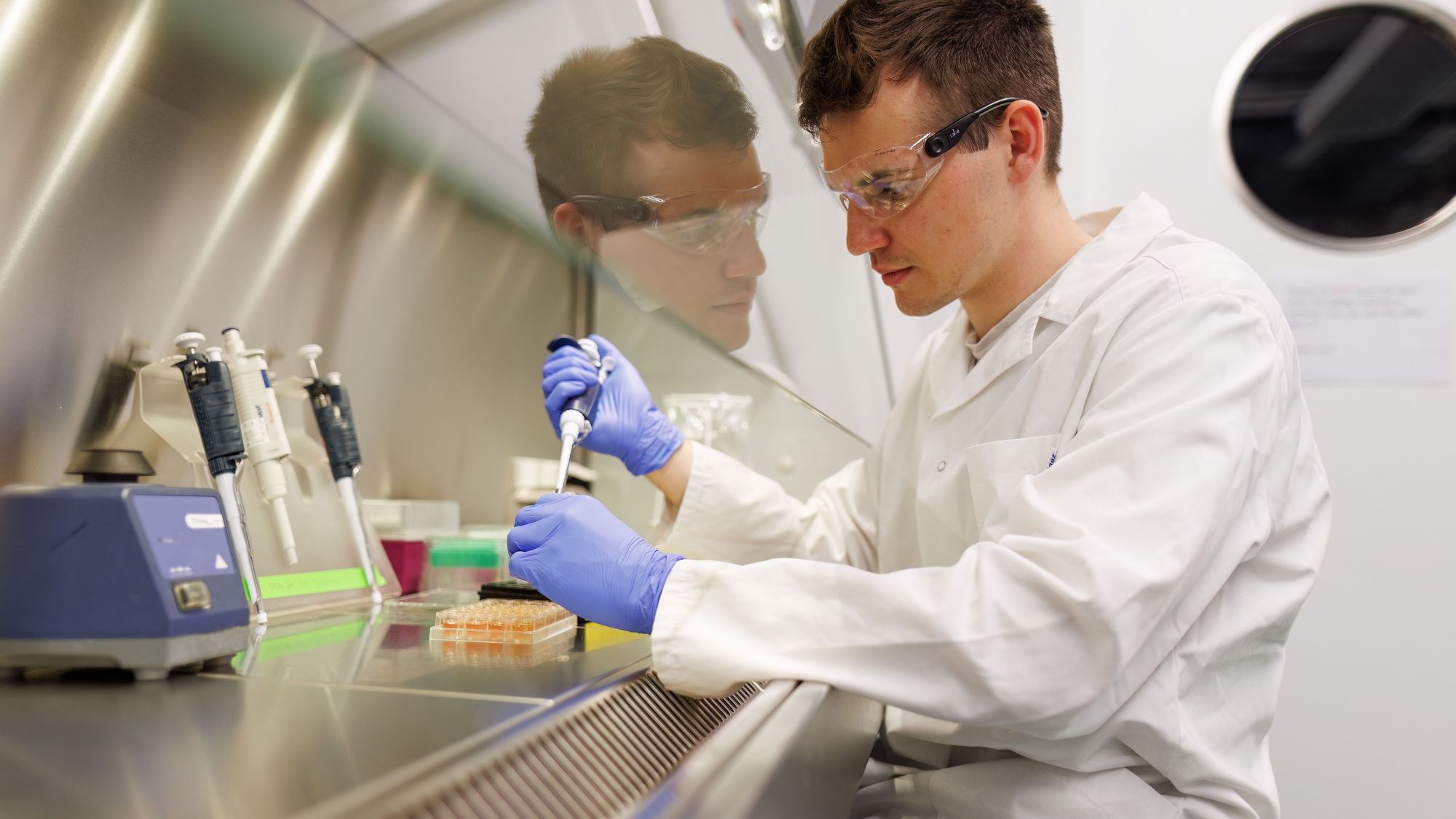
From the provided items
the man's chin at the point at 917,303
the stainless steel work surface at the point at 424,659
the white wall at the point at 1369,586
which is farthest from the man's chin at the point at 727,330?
the white wall at the point at 1369,586

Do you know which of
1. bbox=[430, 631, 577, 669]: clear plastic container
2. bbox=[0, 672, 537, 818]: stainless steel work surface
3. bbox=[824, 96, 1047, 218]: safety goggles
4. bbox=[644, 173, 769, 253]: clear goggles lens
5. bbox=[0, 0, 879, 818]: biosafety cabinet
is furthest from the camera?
bbox=[824, 96, 1047, 218]: safety goggles

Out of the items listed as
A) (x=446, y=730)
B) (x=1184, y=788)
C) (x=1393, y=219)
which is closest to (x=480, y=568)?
(x=446, y=730)

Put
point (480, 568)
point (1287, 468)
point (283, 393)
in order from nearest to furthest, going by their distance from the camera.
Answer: point (1287, 468) < point (283, 393) < point (480, 568)

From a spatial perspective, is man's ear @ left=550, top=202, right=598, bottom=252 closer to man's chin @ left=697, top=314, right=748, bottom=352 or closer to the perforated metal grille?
man's chin @ left=697, top=314, right=748, bottom=352

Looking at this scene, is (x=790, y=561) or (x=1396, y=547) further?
(x=1396, y=547)

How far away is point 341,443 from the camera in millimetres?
1294

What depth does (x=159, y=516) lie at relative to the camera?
Answer: 80 cm

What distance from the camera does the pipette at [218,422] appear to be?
1.04 m

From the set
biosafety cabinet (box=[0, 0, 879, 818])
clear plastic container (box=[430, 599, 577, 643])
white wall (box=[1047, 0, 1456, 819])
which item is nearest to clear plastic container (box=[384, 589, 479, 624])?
biosafety cabinet (box=[0, 0, 879, 818])

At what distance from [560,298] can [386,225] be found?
0.58 meters

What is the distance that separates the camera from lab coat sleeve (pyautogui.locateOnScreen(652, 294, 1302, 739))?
0.86m

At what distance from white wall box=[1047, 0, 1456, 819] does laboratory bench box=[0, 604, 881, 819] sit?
176 cm

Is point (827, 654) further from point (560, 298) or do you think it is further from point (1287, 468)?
point (560, 298)

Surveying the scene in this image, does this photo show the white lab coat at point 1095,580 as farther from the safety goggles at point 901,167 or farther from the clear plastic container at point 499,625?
the safety goggles at point 901,167
